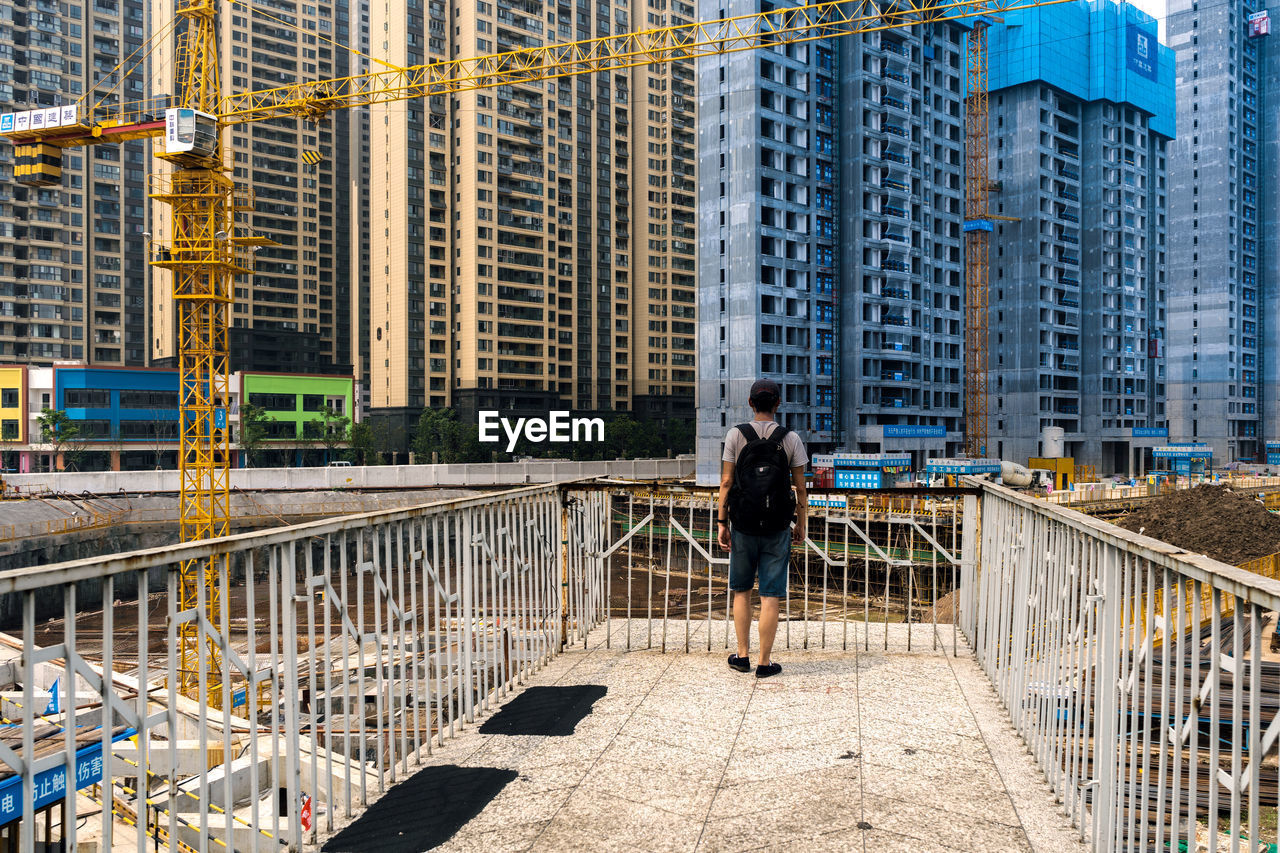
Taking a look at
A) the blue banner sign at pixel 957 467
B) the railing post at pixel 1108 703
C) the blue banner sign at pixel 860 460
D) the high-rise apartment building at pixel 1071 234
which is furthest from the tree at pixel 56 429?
the high-rise apartment building at pixel 1071 234

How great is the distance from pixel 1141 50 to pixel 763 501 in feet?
359

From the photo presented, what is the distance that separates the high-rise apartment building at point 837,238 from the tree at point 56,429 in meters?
48.3

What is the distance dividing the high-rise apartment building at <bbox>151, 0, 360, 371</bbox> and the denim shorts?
341 ft

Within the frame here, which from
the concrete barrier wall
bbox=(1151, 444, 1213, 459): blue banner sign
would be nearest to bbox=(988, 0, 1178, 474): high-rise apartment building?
bbox=(1151, 444, 1213, 459): blue banner sign

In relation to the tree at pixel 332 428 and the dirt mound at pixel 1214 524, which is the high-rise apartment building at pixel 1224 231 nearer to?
the dirt mound at pixel 1214 524

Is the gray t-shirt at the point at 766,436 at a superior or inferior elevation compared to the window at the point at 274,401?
inferior

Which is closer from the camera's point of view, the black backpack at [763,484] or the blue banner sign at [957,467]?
the black backpack at [763,484]

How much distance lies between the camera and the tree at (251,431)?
7669cm

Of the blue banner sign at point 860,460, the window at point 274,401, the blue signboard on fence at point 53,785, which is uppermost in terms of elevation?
the window at point 274,401

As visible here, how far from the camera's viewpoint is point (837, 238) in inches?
2709

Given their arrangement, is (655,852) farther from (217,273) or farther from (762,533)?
(217,273)

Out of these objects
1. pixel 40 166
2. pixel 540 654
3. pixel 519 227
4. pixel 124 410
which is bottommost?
pixel 540 654

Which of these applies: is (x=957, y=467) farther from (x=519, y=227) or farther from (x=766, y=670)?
(x=766, y=670)

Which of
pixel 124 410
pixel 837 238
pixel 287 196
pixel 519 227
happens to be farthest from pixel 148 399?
pixel 837 238
